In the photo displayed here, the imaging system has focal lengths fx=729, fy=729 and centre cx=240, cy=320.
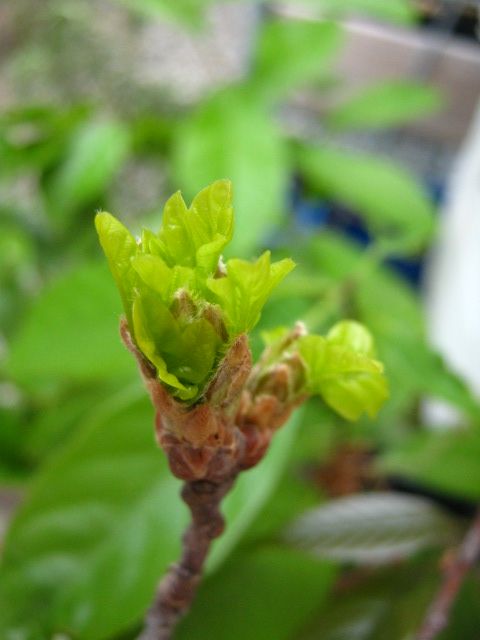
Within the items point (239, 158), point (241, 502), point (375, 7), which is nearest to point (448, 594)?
point (241, 502)

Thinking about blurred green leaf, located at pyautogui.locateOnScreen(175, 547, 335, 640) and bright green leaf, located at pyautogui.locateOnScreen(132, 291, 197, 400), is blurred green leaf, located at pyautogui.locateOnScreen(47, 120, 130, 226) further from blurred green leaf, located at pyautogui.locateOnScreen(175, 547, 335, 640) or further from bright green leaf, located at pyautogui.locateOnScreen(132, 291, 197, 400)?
bright green leaf, located at pyautogui.locateOnScreen(132, 291, 197, 400)

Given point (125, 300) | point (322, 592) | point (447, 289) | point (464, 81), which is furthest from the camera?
point (464, 81)

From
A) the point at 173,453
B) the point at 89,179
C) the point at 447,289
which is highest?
the point at 173,453

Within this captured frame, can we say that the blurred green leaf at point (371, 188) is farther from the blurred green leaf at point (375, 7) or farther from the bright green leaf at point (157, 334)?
A: the bright green leaf at point (157, 334)

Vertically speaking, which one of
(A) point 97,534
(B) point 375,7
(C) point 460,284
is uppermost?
(B) point 375,7

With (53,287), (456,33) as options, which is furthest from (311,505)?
(456,33)

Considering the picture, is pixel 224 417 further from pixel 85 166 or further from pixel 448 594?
pixel 85 166

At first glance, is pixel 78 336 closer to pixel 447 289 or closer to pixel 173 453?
pixel 173 453
